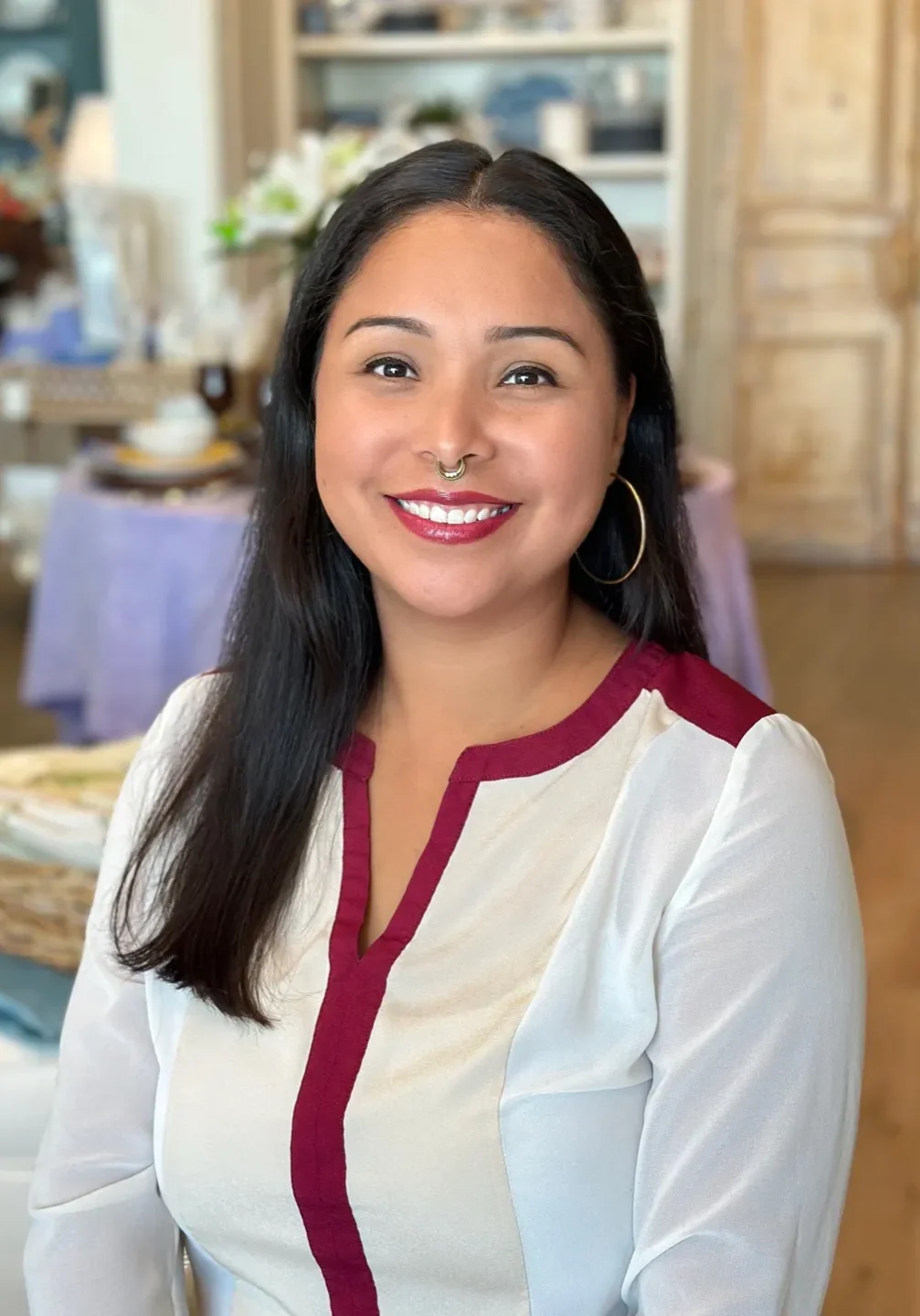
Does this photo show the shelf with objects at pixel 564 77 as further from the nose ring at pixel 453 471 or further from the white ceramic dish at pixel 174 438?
the nose ring at pixel 453 471

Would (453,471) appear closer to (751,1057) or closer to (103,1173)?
(751,1057)

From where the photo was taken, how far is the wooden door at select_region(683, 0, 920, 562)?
230 inches

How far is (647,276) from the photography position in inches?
203

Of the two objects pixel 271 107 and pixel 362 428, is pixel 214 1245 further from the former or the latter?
pixel 271 107

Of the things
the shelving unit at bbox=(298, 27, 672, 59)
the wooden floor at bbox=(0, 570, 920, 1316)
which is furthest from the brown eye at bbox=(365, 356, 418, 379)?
the shelving unit at bbox=(298, 27, 672, 59)

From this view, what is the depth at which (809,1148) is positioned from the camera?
1027 mm

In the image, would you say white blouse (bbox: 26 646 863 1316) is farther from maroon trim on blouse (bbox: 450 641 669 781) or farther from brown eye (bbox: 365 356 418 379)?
brown eye (bbox: 365 356 418 379)

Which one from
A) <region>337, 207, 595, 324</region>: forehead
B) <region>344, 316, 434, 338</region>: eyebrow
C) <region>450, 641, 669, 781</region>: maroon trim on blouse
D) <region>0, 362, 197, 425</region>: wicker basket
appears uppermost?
<region>337, 207, 595, 324</region>: forehead

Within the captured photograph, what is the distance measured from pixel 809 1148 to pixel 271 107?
5.08 metres

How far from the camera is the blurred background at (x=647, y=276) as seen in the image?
10.6ft

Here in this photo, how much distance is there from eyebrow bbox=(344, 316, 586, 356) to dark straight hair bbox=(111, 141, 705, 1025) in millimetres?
44

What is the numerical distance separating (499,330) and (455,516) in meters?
0.12

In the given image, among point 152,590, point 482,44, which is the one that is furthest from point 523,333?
point 482,44

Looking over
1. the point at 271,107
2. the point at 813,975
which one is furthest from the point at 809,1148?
the point at 271,107
